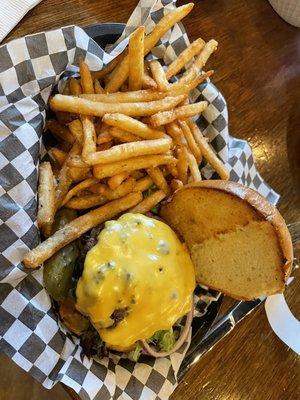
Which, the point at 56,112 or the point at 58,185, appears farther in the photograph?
the point at 56,112

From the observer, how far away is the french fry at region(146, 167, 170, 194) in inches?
74.1

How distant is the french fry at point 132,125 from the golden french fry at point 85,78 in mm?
161

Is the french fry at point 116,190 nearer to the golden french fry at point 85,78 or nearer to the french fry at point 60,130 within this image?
the french fry at point 60,130

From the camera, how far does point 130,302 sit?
5.47ft

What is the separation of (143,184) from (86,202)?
21cm

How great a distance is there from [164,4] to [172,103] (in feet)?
1.45

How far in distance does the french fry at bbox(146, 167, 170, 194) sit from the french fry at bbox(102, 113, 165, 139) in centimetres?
12

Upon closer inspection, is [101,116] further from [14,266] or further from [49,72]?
[14,266]

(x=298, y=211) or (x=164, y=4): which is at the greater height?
(x=164, y=4)

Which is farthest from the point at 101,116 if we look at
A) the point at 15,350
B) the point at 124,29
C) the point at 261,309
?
the point at 261,309

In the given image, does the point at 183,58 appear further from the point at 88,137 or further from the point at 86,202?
the point at 86,202

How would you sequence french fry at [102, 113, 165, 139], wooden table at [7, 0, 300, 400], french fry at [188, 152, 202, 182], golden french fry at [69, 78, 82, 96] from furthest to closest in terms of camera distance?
wooden table at [7, 0, 300, 400] < french fry at [188, 152, 202, 182] < golden french fry at [69, 78, 82, 96] < french fry at [102, 113, 165, 139]

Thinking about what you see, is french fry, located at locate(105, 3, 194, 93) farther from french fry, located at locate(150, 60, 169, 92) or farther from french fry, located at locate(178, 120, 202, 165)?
french fry, located at locate(178, 120, 202, 165)

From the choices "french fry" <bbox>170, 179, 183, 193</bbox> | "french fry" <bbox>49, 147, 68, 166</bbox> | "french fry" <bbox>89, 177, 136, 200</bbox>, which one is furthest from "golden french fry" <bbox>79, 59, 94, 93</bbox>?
"french fry" <bbox>170, 179, 183, 193</bbox>
